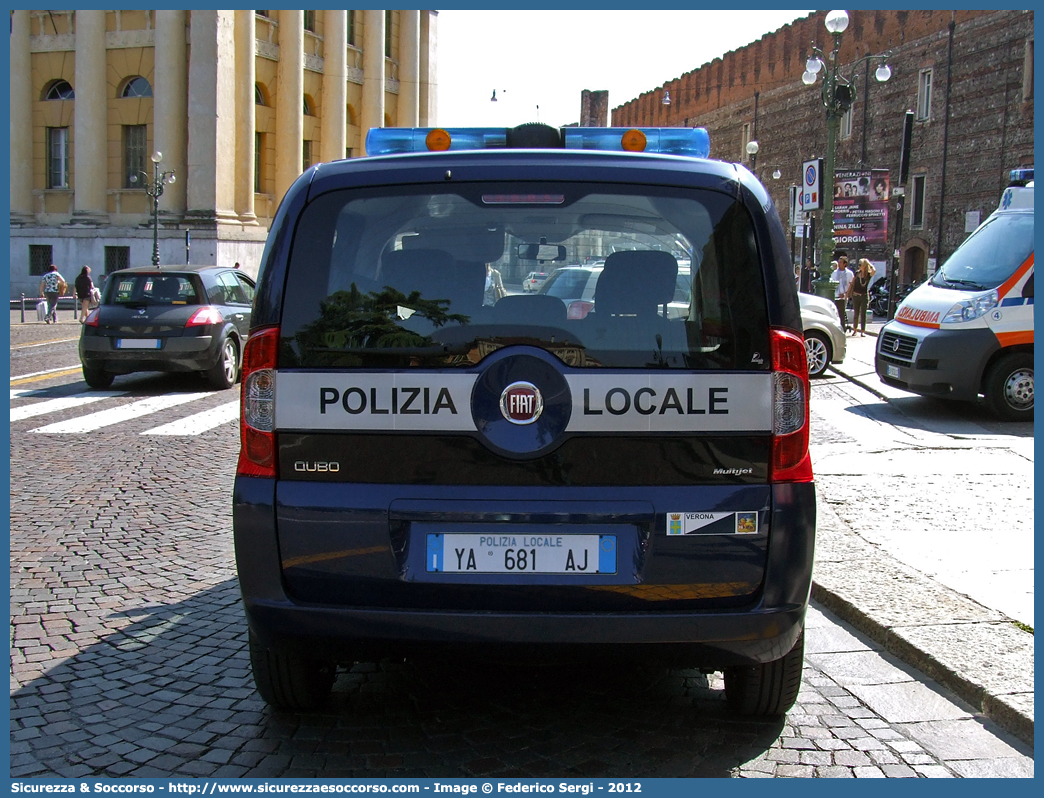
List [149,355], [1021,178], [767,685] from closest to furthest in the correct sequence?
1. [767,685]
2. [1021,178]
3. [149,355]

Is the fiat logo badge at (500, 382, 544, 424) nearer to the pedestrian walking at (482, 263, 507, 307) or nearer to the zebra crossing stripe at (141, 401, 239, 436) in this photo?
the pedestrian walking at (482, 263, 507, 307)

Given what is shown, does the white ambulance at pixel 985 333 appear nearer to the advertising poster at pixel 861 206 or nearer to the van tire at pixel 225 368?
the van tire at pixel 225 368

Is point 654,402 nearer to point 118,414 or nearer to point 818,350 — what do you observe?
point 118,414

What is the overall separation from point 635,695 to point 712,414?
128 centimetres

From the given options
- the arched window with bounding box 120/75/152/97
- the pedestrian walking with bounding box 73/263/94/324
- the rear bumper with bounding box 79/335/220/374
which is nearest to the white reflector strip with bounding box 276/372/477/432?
the rear bumper with bounding box 79/335/220/374

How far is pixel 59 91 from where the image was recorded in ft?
133

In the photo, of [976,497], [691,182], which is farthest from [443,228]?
[976,497]

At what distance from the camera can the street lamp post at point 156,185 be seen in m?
34.6

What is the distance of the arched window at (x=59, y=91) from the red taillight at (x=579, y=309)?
41763mm

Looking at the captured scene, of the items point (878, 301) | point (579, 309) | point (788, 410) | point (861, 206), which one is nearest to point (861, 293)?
point (861, 206)

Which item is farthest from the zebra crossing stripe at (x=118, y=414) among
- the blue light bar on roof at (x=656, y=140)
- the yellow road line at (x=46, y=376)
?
the blue light bar on roof at (x=656, y=140)

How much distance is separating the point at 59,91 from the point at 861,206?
1119 inches

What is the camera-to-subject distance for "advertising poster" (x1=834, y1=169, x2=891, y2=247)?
28844 millimetres

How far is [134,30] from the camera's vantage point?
127ft
